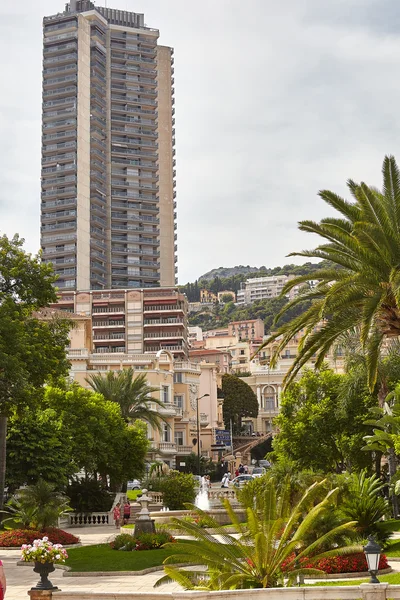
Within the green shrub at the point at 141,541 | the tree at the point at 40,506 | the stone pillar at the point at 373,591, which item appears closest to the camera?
the stone pillar at the point at 373,591

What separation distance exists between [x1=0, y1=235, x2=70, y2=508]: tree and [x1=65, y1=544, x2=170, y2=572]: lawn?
5540mm

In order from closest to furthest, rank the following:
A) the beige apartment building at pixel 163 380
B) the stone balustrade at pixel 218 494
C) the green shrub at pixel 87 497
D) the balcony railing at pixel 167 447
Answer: the stone balustrade at pixel 218 494
the green shrub at pixel 87 497
the beige apartment building at pixel 163 380
the balcony railing at pixel 167 447

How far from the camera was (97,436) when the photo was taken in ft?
152

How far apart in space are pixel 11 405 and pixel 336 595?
18417 millimetres

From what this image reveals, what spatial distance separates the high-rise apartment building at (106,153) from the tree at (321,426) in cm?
8397

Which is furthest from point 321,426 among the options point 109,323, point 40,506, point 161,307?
point 109,323

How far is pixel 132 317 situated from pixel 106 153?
32444mm

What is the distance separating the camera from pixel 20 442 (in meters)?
40.6

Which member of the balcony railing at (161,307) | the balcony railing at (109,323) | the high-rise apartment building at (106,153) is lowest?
the balcony railing at (109,323)

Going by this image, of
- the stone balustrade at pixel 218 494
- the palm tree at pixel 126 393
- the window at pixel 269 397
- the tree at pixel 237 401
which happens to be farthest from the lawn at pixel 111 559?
the window at pixel 269 397

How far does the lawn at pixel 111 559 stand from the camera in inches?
889

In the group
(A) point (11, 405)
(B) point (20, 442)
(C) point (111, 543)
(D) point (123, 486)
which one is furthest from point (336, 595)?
(D) point (123, 486)

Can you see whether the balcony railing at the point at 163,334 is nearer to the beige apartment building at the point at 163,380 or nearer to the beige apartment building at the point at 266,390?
the beige apartment building at the point at 266,390

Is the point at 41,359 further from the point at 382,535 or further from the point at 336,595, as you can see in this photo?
the point at 336,595
